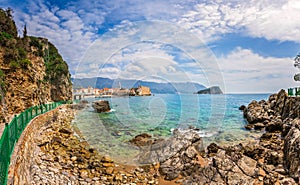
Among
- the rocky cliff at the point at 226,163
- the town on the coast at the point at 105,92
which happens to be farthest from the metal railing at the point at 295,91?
the town on the coast at the point at 105,92

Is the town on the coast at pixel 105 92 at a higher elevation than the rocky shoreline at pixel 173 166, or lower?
higher

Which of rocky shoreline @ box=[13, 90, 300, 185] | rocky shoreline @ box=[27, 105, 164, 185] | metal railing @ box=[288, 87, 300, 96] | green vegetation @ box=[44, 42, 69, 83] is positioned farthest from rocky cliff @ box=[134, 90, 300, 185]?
green vegetation @ box=[44, 42, 69, 83]

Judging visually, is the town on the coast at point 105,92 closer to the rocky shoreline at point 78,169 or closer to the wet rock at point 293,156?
the rocky shoreline at point 78,169

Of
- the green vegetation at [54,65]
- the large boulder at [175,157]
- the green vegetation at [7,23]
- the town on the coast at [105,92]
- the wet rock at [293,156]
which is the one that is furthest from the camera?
the town on the coast at [105,92]

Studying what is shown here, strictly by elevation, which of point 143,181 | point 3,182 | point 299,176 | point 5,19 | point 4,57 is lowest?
point 143,181

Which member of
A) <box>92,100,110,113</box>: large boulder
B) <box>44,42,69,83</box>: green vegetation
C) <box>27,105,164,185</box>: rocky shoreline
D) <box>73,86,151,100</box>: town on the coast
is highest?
<box>44,42,69,83</box>: green vegetation

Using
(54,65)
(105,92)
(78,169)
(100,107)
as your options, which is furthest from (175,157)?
(105,92)

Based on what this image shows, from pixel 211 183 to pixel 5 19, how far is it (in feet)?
76.5

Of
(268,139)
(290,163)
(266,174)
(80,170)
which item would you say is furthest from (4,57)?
(268,139)

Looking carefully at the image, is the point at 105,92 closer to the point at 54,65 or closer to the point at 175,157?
the point at 54,65

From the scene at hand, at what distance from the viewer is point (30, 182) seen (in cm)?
748

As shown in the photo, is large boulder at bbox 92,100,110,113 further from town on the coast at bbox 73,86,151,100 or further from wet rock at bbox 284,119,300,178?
wet rock at bbox 284,119,300,178

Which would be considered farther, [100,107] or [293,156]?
[100,107]

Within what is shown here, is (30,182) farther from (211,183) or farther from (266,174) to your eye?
(266,174)
